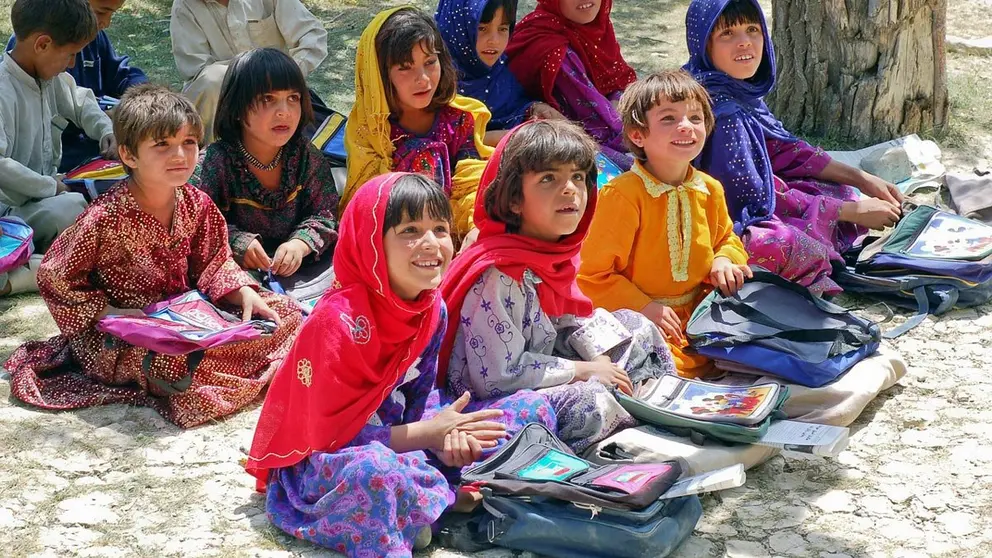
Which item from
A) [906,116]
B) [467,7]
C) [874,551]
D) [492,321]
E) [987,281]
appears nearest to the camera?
[874,551]

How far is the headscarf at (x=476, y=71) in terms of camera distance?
5.46 metres

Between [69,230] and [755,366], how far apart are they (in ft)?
7.85

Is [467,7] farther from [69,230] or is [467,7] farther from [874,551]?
[874,551]

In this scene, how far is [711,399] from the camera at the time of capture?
3871mm

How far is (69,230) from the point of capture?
4074mm

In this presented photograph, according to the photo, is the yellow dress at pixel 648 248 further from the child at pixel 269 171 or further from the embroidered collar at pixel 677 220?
the child at pixel 269 171

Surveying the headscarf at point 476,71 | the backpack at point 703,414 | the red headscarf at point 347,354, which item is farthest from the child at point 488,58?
the red headscarf at point 347,354

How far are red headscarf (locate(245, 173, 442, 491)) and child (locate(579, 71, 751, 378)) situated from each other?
1142mm

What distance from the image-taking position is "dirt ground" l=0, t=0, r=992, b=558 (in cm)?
329

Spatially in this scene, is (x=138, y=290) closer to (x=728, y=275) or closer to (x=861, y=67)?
(x=728, y=275)

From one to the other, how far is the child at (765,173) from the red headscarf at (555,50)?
54 centimetres

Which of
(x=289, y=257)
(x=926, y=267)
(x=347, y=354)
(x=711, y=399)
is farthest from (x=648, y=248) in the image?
(x=347, y=354)

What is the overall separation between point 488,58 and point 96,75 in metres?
2.03

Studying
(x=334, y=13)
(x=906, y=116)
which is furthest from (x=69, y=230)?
(x=334, y=13)
